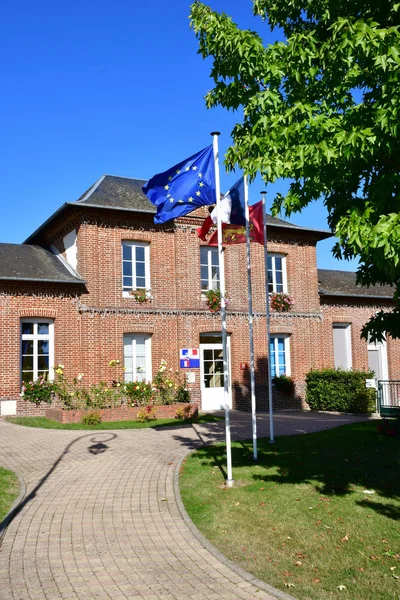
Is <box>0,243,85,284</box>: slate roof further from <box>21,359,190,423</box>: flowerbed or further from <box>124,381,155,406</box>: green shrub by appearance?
<box>124,381,155,406</box>: green shrub

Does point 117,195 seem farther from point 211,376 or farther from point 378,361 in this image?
point 378,361

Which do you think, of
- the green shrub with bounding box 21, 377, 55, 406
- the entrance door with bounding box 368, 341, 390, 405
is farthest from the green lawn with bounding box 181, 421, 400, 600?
the entrance door with bounding box 368, 341, 390, 405

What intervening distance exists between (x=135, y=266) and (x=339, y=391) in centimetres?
814

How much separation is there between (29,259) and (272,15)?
43.1 feet

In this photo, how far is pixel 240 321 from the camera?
67.7 ft

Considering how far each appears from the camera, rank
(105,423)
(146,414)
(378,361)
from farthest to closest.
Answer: (378,361) < (146,414) < (105,423)

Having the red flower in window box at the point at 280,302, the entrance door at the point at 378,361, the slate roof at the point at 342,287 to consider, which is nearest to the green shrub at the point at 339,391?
the red flower in window box at the point at 280,302

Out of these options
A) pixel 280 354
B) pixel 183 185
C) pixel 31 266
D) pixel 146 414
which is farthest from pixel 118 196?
pixel 183 185

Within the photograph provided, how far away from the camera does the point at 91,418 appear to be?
15.2m

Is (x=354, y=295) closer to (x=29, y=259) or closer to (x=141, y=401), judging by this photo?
(x=141, y=401)

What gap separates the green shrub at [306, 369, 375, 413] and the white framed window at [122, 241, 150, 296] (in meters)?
6.99

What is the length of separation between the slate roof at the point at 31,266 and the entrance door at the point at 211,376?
5.08 meters

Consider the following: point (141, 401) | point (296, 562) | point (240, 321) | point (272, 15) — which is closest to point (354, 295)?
point (240, 321)

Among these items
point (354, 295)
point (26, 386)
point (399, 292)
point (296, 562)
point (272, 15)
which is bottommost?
point (296, 562)
